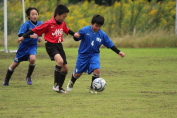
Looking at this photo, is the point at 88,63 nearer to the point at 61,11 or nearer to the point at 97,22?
the point at 97,22

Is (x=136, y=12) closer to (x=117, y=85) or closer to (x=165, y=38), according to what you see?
(x=165, y=38)

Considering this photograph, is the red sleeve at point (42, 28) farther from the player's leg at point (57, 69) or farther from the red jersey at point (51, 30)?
the player's leg at point (57, 69)

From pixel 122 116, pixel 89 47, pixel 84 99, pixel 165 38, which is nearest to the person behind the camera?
pixel 122 116

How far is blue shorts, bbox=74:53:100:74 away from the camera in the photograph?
8.23 metres

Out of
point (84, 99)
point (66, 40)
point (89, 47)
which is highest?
point (89, 47)

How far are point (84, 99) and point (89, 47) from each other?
1.23 metres

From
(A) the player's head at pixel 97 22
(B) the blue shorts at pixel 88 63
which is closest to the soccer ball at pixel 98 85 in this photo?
(B) the blue shorts at pixel 88 63

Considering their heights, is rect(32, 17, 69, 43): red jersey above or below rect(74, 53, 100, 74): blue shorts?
above

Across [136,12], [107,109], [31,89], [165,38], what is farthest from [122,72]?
[136,12]

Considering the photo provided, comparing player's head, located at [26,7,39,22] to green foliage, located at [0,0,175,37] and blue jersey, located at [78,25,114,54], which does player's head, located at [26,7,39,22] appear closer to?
blue jersey, located at [78,25,114,54]

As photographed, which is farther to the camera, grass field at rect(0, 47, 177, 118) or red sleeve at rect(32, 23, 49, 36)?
red sleeve at rect(32, 23, 49, 36)

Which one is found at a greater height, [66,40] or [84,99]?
[84,99]

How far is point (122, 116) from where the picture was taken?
5922mm

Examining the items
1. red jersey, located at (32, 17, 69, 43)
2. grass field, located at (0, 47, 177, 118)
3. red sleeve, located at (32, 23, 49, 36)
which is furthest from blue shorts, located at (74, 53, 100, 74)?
red sleeve, located at (32, 23, 49, 36)
